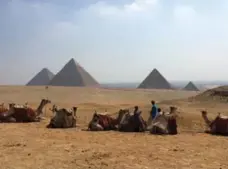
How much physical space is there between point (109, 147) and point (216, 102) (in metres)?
20.0

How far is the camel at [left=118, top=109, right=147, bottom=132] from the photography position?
577 inches

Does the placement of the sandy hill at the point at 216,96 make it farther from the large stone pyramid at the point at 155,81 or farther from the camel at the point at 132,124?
the large stone pyramid at the point at 155,81

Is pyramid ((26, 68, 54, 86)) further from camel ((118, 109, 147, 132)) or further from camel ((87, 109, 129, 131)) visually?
camel ((118, 109, 147, 132))

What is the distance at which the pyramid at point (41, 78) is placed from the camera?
348ft

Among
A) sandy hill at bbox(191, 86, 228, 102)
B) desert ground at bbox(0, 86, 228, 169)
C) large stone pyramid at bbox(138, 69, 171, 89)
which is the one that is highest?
large stone pyramid at bbox(138, 69, 171, 89)

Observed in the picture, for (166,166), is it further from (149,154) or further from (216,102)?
(216,102)

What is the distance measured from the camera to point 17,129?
14.9 meters

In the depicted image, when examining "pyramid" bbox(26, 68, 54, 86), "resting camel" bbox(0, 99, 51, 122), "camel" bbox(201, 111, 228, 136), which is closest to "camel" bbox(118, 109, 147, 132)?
"camel" bbox(201, 111, 228, 136)

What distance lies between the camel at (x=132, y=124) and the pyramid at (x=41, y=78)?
9149 centimetres

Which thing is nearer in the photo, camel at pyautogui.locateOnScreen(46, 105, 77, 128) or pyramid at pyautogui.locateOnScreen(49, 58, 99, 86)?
camel at pyautogui.locateOnScreen(46, 105, 77, 128)

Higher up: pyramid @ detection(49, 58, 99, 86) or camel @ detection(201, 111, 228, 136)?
pyramid @ detection(49, 58, 99, 86)

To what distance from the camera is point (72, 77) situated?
90812 mm

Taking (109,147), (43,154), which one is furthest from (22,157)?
(109,147)

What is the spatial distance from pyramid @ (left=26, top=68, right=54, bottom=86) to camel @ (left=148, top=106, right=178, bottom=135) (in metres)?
92.2
